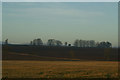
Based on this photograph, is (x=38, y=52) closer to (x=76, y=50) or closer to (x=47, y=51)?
(x=47, y=51)

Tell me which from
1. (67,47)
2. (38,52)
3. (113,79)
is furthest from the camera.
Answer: (67,47)

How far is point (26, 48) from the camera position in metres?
70.8

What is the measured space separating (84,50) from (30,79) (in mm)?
59873

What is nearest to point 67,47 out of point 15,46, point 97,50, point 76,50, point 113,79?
point 76,50

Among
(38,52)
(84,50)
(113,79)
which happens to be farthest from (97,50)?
(113,79)

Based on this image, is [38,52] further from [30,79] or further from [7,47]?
[30,79]

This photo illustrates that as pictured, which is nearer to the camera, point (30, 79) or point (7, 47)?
point (30, 79)

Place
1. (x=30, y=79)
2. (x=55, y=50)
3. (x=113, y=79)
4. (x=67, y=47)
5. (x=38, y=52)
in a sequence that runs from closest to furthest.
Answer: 1. (x=30, y=79)
2. (x=113, y=79)
3. (x=38, y=52)
4. (x=55, y=50)
5. (x=67, y=47)

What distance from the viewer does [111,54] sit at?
61.0m

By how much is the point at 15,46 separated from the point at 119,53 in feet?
109

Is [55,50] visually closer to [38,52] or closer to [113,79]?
[38,52]

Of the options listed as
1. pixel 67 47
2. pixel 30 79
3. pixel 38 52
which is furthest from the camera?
pixel 67 47

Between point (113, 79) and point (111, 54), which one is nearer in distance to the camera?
point (113, 79)

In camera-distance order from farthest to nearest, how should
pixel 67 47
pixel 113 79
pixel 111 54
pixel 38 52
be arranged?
pixel 67 47, pixel 38 52, pixel 111 54, pixel 113 79
